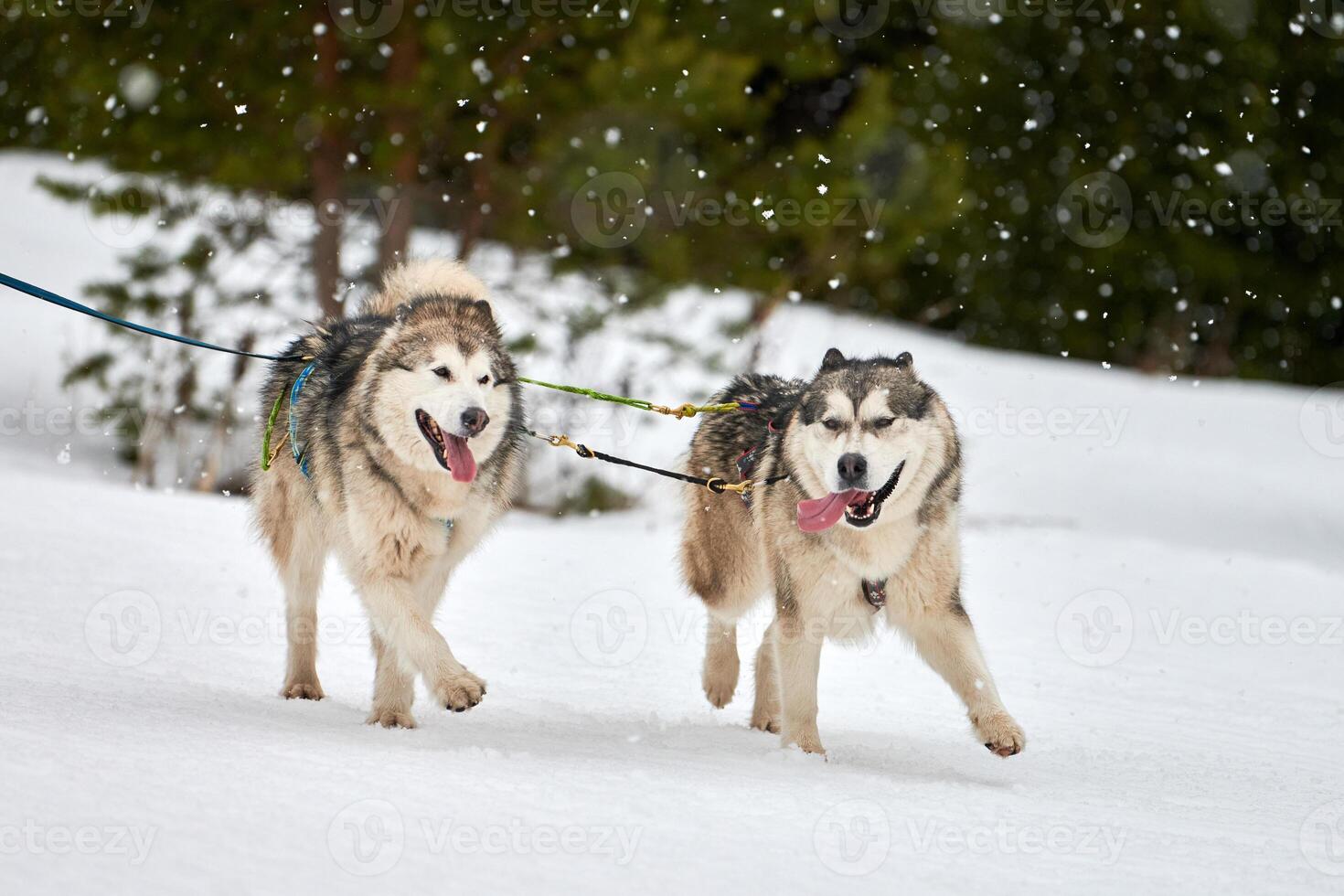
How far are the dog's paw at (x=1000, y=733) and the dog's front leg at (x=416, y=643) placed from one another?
5.02 ft

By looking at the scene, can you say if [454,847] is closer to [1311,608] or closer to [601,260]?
[1311,608]

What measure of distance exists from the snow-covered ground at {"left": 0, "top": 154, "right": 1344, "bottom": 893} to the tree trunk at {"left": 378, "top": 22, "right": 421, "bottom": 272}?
208 cm

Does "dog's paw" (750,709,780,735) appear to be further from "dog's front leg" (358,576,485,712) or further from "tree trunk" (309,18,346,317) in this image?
"tree trunk" (309,18,346,317)

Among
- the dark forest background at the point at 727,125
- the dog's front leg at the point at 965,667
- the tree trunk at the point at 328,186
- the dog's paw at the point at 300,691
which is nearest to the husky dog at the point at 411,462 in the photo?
the dog's paw at the point at 300,691

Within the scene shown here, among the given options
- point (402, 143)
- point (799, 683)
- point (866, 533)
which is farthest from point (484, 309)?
point (402, 143)

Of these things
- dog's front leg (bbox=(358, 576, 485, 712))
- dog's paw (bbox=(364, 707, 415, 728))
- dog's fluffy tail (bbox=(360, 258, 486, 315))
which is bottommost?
dog's paw (bbox=(364, 707, 415, 728))

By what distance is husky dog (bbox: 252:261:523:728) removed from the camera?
13.6ft

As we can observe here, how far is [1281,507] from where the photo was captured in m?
13.1

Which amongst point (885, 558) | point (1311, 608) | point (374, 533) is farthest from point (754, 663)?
point (1311, 608)

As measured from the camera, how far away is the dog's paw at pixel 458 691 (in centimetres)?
390

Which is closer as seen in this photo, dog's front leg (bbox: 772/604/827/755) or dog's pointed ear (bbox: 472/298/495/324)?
dog's front leg (bbox: 772/604/827/755)

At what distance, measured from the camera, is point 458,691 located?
3.91 m

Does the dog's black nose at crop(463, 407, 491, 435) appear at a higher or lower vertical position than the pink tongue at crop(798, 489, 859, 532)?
higher

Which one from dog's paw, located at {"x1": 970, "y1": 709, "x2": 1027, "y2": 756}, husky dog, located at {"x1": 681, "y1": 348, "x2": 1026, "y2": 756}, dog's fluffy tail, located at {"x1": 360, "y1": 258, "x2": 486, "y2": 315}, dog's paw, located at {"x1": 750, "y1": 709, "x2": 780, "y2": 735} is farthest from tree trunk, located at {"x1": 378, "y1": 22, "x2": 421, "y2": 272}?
dog's paw, located at {"x1": 970, "y1": 709, "x2": 1027, "y2": 756}
